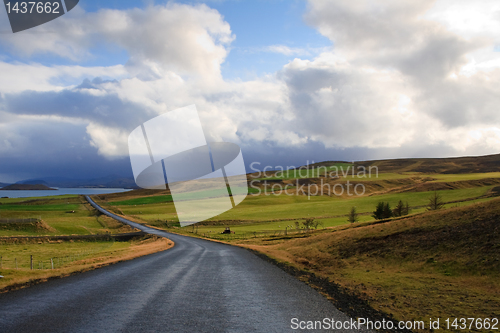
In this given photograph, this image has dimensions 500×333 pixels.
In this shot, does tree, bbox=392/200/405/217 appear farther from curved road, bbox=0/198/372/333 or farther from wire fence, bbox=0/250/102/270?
wire fence, bbox=0/250/102/270

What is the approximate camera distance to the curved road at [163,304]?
28.4 feet

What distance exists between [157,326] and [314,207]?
10322 cm

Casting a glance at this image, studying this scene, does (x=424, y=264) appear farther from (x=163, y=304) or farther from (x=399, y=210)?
(x=399, y=210)

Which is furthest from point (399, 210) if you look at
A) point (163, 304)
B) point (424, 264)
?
point (163, 304)

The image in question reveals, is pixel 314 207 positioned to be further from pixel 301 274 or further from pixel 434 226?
A: pixel 301 274

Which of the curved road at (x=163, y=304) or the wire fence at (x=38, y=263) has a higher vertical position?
Answer: the curved road at (x=163, y=304)

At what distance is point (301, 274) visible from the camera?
706 inches

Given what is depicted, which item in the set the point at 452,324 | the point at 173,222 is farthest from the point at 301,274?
the point at 173,222

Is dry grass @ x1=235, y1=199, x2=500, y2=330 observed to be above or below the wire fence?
above

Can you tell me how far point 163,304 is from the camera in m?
10.8

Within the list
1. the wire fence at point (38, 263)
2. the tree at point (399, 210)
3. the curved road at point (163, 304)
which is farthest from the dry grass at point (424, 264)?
the tree at point (399, 210)

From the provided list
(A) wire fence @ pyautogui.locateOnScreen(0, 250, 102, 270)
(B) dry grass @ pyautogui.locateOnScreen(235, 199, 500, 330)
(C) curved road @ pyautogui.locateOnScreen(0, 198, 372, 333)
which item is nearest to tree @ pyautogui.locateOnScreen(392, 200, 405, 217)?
(B) dry grass @ pyautogui.locateOnScreen(235, 199, 500, 330)

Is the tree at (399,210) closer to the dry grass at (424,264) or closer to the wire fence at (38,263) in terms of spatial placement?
the dry grass at (424,264)

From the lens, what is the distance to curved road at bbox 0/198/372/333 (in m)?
8.66
